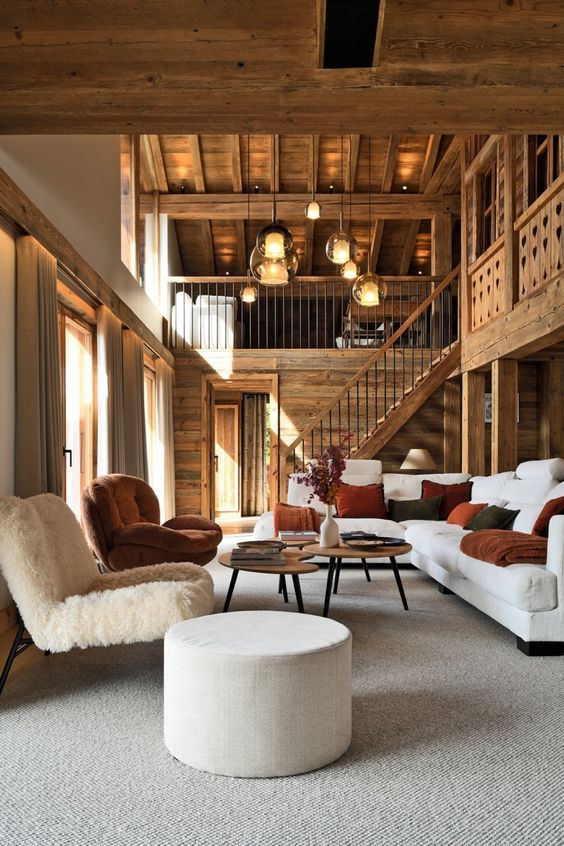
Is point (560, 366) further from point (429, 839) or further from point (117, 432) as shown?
point (429, 839)

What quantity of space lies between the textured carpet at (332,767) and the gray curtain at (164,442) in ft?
19.4

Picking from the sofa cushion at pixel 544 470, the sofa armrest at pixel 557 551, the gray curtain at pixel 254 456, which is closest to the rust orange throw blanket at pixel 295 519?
the sofa cushion at pixel 544 470

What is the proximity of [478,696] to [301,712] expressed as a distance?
114 centimetres

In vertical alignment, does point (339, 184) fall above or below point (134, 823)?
above

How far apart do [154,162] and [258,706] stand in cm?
965

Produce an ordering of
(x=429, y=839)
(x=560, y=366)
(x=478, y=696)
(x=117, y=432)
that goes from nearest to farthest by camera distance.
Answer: (x=429, y=839) < (x=478, y=696) < (x=117, y=432) < (x=560, y=366)

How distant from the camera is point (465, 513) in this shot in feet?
20.6

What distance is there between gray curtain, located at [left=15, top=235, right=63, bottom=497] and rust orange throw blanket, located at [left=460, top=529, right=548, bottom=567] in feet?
8.57

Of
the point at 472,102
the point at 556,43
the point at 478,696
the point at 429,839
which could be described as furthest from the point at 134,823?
the point at 556,43

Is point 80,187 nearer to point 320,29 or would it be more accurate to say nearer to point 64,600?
point 320,29

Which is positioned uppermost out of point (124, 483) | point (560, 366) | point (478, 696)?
point (560, 366)

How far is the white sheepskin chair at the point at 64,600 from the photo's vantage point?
3102 mm

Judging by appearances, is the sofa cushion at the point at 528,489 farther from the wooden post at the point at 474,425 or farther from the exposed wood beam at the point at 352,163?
the exposed wood beam at the point at 352,163

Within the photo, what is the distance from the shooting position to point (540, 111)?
11.8 ft
